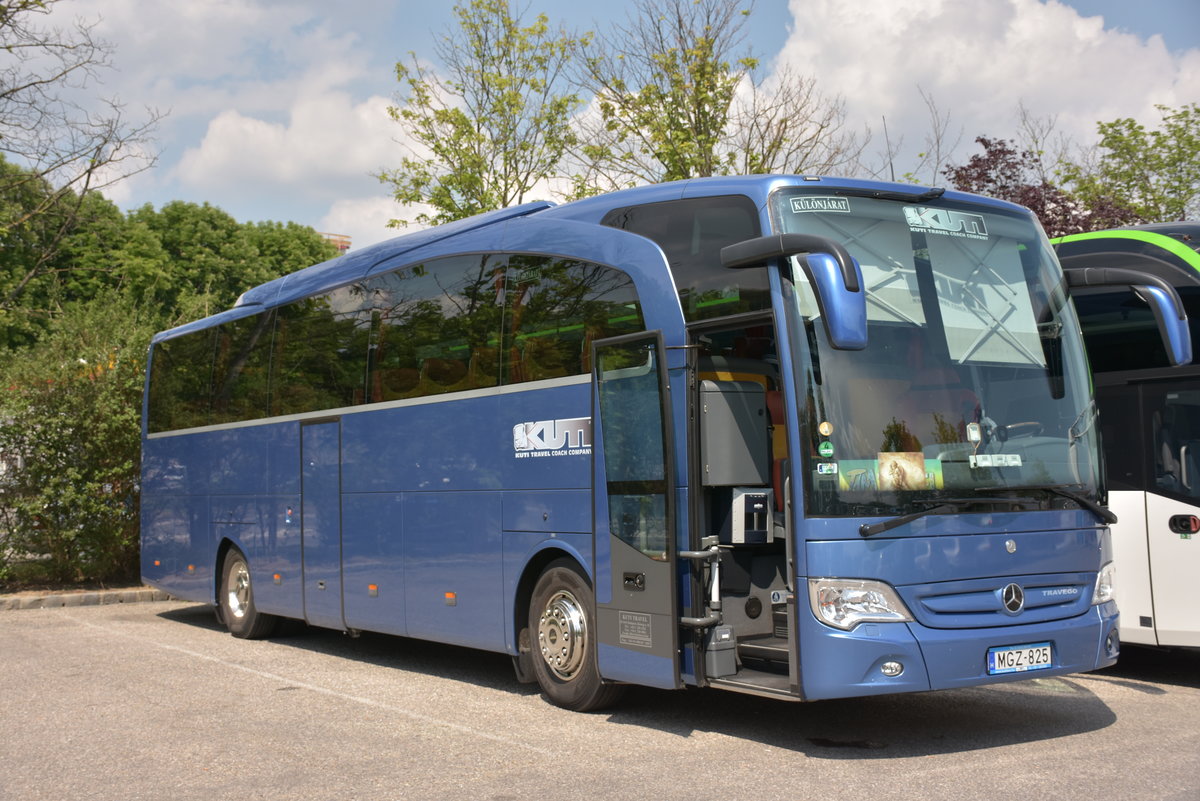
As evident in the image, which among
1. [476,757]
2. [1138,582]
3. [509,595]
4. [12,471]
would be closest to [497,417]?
[509,595]

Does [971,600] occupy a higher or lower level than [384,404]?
lower

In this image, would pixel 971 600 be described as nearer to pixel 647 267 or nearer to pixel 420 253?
pixel 647 267

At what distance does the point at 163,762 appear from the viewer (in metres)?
7.70

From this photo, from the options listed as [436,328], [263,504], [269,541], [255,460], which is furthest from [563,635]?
[255,460]

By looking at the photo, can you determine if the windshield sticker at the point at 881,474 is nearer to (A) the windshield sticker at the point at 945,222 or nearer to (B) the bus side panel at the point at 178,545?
(A) the windshield sticker at the point at 945,222

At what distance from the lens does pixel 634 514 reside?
8578mm

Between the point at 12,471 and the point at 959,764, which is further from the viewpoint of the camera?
the point at 12,471

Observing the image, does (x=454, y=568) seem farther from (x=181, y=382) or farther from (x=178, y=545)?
(x=181, y=382)

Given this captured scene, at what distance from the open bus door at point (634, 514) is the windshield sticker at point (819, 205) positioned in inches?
47.8

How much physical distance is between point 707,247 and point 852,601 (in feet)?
8.07

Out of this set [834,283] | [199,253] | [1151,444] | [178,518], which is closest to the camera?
[834,283]

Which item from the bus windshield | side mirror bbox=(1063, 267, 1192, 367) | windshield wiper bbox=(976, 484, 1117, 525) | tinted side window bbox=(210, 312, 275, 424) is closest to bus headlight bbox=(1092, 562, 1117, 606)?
windshield wiper bbox=(976, 484, 1117, 525)

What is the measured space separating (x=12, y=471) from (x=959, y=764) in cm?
1506

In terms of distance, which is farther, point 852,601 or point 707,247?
point 707,247
